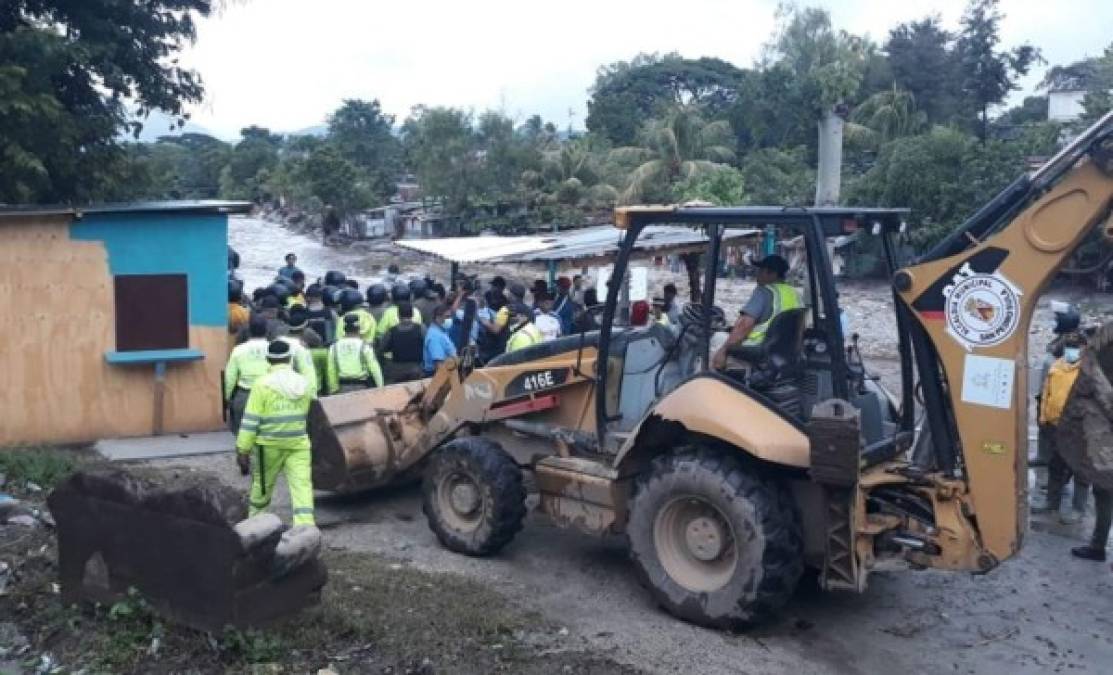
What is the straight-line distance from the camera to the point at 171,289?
11148 mm

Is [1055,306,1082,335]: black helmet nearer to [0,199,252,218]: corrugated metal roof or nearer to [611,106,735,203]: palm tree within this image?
[0,199,252,218]: corrugated metal roof

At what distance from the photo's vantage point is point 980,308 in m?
5.62

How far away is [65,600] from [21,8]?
987cm

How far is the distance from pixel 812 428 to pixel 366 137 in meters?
56.2

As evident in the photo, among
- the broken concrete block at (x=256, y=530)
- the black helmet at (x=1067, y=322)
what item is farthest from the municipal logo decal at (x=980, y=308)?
the black helmet at (x=1067, y=322)

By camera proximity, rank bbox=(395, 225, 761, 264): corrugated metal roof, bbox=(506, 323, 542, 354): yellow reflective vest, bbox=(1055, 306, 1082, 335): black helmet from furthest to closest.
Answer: bbox=(506, 323, 542, 354): yellow reflective vest < bbox=(1055, 306, 1082, 335): black helmet < bbox=(395, 225, 761, 264): corrugated metal roof

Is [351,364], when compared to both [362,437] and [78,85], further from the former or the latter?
[78,85]

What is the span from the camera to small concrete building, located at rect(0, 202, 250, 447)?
10.7m

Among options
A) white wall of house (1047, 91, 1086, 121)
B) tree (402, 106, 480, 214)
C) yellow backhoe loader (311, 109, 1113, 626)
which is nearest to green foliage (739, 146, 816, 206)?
tree (402, 106, 480, 214)

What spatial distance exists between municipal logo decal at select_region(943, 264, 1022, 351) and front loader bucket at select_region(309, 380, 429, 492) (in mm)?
4301

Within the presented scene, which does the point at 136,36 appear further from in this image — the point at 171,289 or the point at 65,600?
the point at 65,600

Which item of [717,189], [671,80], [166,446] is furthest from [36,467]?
[671,80]

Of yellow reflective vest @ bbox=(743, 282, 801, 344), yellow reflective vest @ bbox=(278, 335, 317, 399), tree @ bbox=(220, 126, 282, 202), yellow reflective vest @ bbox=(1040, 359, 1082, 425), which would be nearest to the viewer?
yellow reflective vest @ bbox=(743, 282, 801, 344)

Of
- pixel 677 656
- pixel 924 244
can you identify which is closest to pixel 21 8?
pixel 677 656
